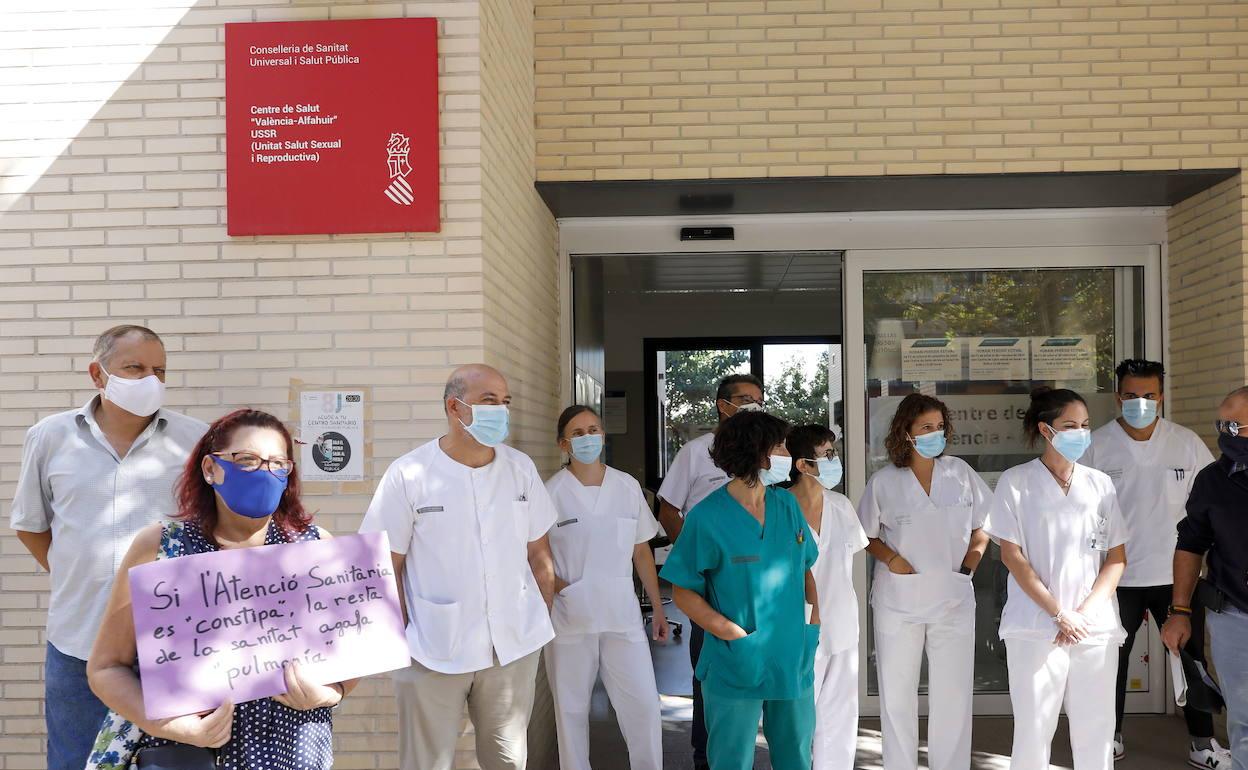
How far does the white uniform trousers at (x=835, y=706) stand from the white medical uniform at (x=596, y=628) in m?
0.75

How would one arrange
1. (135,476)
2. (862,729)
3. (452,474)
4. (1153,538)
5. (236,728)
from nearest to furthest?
1. (236,728)
2. (135,476)
3. (452,474)
4. (1153,538)
5. (862,729)

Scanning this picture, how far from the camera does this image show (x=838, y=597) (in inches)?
181

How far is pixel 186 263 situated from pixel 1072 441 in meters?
3.83

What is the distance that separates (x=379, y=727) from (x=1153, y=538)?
3976 mm

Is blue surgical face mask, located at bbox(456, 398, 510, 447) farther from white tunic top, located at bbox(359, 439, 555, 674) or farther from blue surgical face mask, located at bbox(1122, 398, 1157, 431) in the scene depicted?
blue surgical face mask, located at bbox(1122, 398, 1157, 431)

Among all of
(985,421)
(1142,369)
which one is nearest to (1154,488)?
(1142,369)

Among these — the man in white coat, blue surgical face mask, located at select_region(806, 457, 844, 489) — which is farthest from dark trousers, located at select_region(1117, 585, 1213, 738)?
the man in white coat

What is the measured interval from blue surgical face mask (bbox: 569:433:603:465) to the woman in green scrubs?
3.49 ft

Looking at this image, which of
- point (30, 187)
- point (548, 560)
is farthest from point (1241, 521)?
point (30, 187)

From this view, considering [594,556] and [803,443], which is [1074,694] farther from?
[594,556]

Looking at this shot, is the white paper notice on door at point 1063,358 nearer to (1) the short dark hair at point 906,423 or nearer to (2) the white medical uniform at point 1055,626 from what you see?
(1) the short dark hair at point 906,423

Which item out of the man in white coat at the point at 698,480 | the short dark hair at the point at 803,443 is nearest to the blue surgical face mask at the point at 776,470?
the short dark hair at the point at 803,443

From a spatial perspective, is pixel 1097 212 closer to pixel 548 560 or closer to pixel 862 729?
pixel 862 729

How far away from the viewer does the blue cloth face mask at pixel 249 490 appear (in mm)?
2256
